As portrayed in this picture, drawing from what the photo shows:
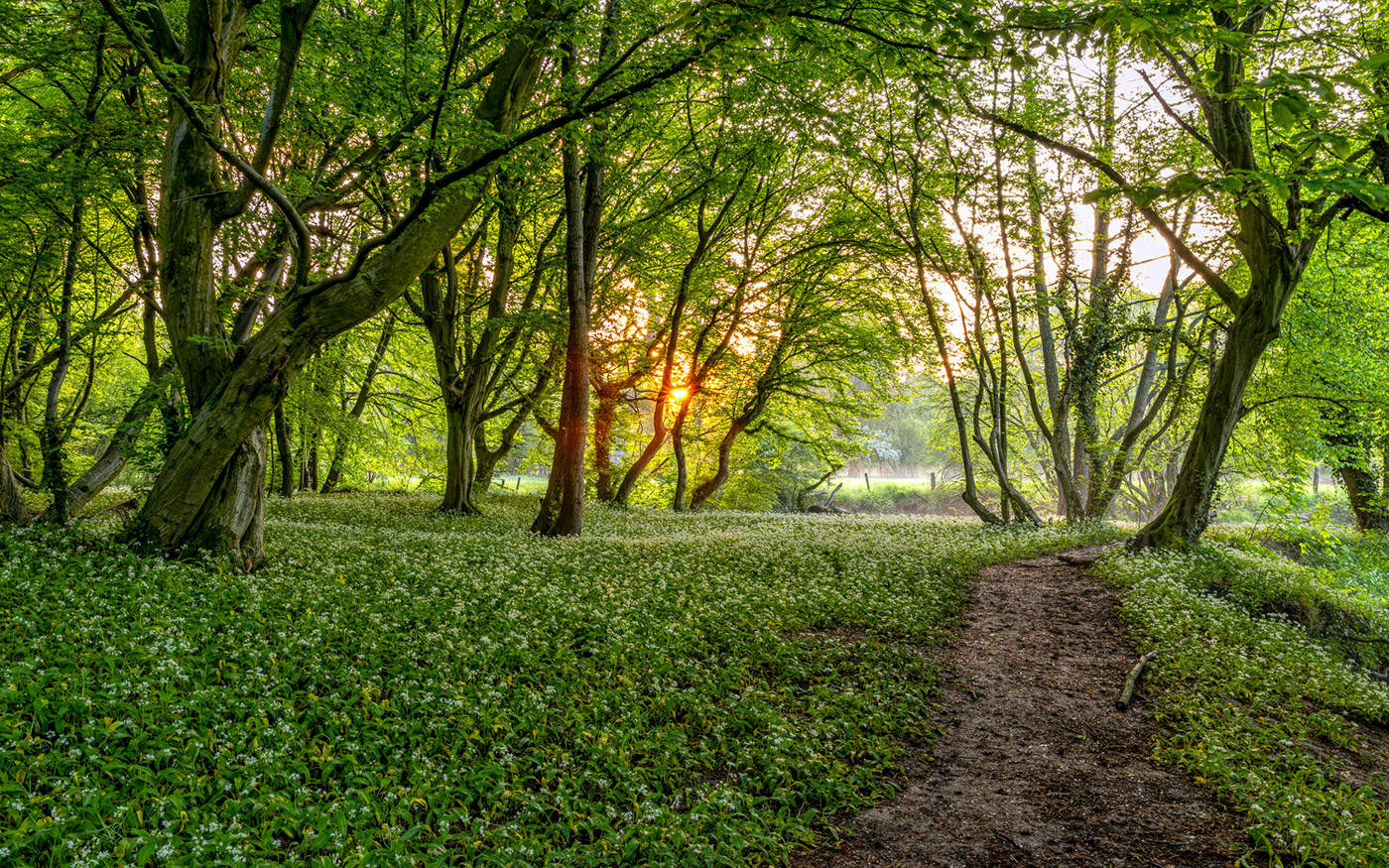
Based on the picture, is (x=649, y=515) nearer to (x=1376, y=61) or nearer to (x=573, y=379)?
(x=573, y=379)

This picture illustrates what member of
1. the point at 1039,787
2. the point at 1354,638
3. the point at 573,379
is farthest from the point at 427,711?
the point at 1354,638

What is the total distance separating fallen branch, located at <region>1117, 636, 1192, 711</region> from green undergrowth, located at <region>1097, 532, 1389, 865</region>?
0.10m

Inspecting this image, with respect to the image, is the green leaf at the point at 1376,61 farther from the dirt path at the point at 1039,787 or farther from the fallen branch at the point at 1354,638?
the fallen branch at the point at 1354,638

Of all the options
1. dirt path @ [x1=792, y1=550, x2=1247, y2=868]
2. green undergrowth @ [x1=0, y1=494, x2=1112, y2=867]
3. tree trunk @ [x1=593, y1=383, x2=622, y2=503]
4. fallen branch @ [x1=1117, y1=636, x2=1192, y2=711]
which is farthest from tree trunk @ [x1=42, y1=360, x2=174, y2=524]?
tree trunk @ [x1=593, y1=383, x2=622, y2=503]

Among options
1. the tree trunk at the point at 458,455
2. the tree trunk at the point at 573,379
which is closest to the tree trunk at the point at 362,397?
the tree trunk at the point at 458,455

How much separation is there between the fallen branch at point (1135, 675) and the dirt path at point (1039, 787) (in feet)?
0.37

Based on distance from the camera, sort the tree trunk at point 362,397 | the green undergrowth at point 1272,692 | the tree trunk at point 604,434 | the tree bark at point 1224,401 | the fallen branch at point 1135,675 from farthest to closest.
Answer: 1. the tree trunk at point 604,434
2. the tree trunk at point 362,397
3. the tree bark at point 1224,401
4. the fallen branch at point 1135,675
5. the green undergrowth at point 1272,692

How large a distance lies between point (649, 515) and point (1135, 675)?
16.4 metres

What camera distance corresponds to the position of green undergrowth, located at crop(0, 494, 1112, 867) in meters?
4.08

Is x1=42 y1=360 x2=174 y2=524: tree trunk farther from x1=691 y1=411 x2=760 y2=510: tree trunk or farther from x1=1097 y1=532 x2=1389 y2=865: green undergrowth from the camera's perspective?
x1=691 y1=411 x2=760 y2=510: tree trunk

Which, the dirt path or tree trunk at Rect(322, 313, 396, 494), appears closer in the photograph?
the dirt path

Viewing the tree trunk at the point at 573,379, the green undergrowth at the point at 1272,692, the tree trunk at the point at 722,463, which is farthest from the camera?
the tree trunk at the point at 722,463

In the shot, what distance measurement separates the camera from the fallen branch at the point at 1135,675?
7.52 metres

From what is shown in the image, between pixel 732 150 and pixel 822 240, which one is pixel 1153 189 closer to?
pixel 732 150
